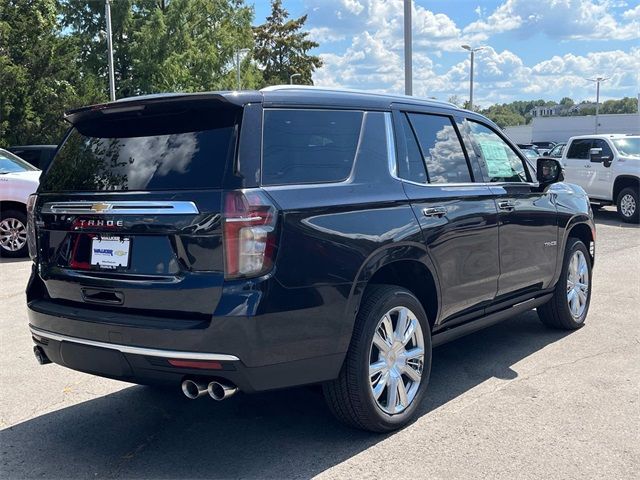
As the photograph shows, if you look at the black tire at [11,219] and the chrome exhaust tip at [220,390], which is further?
the black tire at [11,219]

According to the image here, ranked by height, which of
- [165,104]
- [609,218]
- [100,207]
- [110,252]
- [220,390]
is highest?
[165,104]

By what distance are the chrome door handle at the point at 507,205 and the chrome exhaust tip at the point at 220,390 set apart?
2624 mm

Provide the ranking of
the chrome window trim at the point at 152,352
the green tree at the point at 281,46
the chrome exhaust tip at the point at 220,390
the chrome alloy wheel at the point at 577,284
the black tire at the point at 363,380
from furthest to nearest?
1. the green tree at the point at 281,46
2. the chrome alloy wheel at the point at 577,284
3. the black tire at the point at 363,380
4. the chrome exhaust tip at the point at 220,390
5. the chrome window trim at the point at 152,352

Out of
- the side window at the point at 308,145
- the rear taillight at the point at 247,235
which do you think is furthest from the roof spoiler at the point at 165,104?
the rear taillight at the point at 247,235

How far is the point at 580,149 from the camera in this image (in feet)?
54.0

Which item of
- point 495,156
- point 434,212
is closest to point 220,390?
point 434,212

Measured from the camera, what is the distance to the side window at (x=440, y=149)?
4.57m

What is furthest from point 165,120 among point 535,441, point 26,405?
point 535,441

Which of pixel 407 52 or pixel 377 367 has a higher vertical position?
pixel 407 52

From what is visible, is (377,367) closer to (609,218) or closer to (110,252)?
(110,252)

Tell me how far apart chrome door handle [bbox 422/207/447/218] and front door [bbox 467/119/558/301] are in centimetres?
79

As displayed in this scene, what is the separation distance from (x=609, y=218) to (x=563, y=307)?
36.1 feet

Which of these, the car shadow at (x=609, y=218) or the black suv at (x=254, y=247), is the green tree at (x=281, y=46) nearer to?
the car shadow at (x=609, y=218)

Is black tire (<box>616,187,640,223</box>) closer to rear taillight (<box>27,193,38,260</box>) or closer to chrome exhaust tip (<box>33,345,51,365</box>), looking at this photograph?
rear taillight (<box>27,193,38,260</box>)
